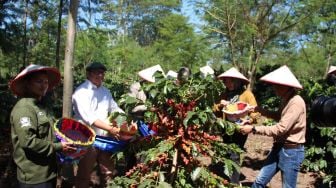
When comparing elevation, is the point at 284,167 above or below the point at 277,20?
below

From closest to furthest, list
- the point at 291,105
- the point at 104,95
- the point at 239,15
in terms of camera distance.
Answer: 1. the point at 291,105
2. the point at 104,95
3. the point at 239,15

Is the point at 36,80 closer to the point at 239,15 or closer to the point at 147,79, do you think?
the point at 147,79

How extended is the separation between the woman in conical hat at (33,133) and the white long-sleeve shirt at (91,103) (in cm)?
95

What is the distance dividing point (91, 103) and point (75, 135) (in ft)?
1.98

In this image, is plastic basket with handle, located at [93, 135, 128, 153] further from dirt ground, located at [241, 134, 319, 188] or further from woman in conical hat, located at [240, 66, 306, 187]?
dirt ground, located at [241, 134, 319, 188]

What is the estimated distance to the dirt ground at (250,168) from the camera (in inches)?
187

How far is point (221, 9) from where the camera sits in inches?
494

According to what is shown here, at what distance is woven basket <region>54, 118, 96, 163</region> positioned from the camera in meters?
3.10

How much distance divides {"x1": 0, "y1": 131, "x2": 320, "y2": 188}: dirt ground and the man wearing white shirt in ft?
3.58

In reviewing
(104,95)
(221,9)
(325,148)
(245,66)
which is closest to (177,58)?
(245,66)

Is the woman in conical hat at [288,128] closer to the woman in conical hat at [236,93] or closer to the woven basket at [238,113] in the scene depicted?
the woven basket at [238,113]

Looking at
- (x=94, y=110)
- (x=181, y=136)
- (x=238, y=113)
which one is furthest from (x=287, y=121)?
(x=94, y=110)

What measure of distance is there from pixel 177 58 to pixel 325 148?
22376 mm

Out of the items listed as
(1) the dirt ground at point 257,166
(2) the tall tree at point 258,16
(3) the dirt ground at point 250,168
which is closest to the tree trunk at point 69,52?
(3) the dirt ground at point 250,168
